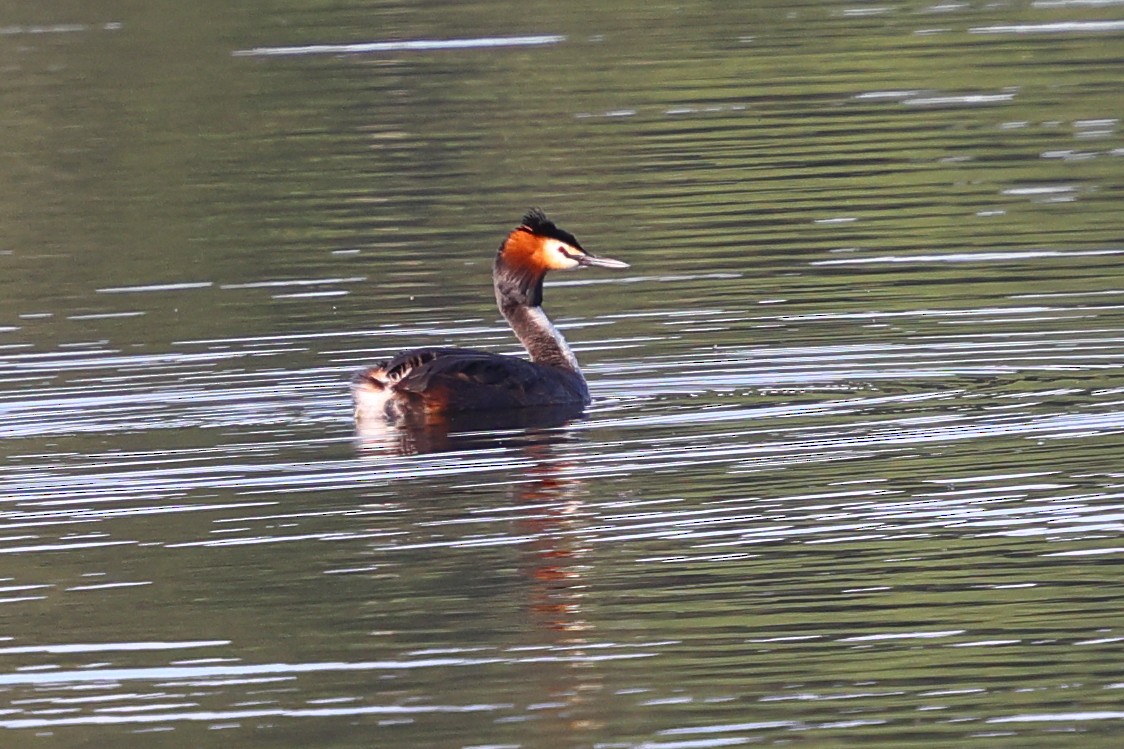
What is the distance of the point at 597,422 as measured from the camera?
1261 cm

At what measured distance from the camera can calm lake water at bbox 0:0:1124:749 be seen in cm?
807

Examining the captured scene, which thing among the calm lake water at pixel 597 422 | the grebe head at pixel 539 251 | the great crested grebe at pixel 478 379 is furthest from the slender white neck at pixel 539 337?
the calm lake water at pixel 597 422

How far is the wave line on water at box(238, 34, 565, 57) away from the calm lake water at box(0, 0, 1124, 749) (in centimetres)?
317

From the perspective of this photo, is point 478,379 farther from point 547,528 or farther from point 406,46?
point 406,46

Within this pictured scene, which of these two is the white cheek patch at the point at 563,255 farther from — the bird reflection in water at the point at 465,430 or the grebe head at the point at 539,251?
the bird reflection in water at the point at 465,430

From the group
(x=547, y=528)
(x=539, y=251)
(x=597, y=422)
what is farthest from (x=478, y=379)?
(x=547, y=528)

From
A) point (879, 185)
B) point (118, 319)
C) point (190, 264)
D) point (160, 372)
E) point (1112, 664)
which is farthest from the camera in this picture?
point (879, 185)

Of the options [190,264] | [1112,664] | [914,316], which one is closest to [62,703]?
[1112,664]

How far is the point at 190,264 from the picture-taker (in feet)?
60.4

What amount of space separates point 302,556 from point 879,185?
430 inches

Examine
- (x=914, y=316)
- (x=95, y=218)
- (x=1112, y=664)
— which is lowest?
(x=1112, y=664)

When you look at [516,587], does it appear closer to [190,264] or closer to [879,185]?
[190,264]

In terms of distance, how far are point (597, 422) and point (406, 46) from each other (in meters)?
18.7

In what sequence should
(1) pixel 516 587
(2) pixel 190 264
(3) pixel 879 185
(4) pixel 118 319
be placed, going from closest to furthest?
(1) pixel 516 587 < (4) pixel 118 319 < (2) pixel 190 264 < (3) pixel 879 185
